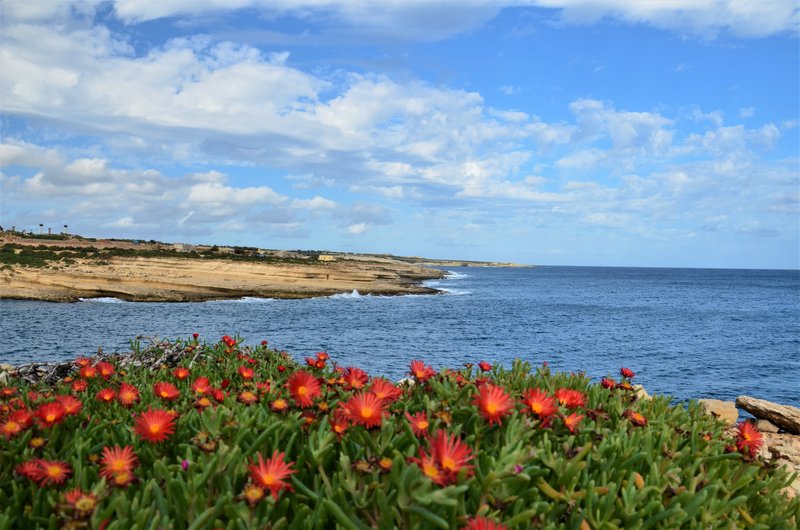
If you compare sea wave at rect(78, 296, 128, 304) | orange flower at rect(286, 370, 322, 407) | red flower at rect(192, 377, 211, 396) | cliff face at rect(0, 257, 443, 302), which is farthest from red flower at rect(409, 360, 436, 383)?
cliff face at rect(0, 257, 443, 302)

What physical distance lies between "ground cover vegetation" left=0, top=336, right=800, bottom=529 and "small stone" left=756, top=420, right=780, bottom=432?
8489 millimetres

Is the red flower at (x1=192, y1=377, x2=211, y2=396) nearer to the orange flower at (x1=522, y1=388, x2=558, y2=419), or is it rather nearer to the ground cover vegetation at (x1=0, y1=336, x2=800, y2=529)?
the ground cover vegetation at (x1=0, y1=336, x2=800, y2=529)

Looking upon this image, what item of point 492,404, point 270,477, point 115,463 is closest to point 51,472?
point 115,463

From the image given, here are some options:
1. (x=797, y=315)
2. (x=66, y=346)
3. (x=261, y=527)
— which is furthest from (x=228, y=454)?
(x=797, y=315)

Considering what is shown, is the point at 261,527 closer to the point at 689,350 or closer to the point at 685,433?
the point at 685,433

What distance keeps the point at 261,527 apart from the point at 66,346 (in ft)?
87.8

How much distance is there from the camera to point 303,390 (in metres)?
3.49

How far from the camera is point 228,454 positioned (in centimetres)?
286

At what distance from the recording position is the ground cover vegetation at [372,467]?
8.47 ft

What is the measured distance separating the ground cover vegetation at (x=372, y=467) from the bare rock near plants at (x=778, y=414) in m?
8.63

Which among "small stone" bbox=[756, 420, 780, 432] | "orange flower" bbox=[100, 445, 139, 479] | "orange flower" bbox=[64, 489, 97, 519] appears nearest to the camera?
"orange flower" bbox=[64, 489, 97, 519]

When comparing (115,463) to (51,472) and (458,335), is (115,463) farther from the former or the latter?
(458,335)

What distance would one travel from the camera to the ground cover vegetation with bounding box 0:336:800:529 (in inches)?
102

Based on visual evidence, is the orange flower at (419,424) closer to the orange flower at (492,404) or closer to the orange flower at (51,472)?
the orange flower at (492,404)
